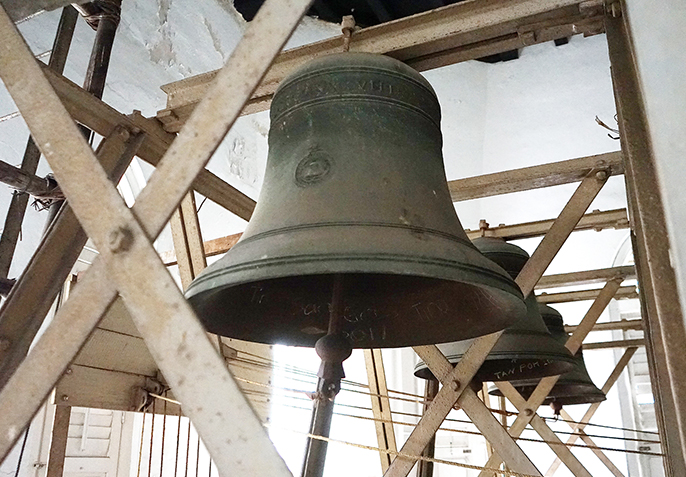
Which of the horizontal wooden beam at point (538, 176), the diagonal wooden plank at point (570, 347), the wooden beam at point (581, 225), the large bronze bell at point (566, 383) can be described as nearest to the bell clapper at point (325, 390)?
the horizontal wooden beam at point (538, 176)

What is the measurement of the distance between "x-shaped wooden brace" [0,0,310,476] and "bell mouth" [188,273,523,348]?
17.4 inches

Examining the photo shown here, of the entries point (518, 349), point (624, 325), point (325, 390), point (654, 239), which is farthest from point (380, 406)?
point (624, 325)

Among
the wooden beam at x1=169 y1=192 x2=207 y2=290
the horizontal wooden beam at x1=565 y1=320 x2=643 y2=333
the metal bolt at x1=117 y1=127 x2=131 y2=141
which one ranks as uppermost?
the horizontal wooden beam at x1=565 y1=320 x2=643 y2=333

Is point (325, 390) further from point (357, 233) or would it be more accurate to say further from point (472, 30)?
point (472, 30)

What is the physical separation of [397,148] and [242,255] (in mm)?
324

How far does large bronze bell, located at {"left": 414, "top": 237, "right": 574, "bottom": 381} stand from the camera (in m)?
1.66

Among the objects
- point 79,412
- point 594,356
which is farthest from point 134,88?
point 594,356

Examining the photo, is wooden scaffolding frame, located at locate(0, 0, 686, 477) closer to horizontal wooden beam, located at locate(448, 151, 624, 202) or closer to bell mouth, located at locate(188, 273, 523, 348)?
bell mouth, located at locate(188, 273, 523, 348)

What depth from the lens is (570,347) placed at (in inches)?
111

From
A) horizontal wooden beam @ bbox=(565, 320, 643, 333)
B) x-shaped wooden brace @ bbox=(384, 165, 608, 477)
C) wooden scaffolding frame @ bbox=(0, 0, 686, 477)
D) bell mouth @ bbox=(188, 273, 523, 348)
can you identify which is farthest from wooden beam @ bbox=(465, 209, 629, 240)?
horizontal wooden beam @ bbox=(565, 320, 643, 333)

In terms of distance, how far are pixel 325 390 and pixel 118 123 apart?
2.43 feet

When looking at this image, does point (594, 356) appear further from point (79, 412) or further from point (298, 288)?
point (298, 288)

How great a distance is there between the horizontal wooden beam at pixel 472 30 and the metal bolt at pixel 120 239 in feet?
2.42

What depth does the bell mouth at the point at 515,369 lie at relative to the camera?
190 cm
